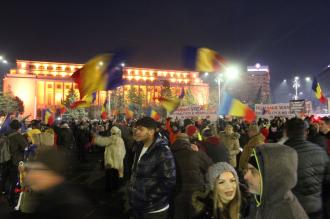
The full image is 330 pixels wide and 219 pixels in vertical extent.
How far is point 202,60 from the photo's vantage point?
432 inches

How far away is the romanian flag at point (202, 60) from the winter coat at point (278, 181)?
8.67 m

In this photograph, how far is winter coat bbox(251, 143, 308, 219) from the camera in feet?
7.26

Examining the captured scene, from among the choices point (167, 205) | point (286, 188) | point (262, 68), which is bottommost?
point (167, 205)

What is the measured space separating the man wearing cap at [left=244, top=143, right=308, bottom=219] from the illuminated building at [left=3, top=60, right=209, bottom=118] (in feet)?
248

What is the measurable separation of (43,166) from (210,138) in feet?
14.1

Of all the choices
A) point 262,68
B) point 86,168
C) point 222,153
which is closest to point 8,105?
point 86,168

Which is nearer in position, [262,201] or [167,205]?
[262,201]

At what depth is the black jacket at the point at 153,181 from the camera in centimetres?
422

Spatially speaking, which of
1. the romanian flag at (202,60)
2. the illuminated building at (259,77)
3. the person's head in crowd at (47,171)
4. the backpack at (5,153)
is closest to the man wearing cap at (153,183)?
the person's head in crowd at (47,171)

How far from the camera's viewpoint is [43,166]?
A: 293 cm

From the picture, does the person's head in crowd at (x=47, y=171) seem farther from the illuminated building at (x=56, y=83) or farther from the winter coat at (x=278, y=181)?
the illuminated building at (x=56, y=83)

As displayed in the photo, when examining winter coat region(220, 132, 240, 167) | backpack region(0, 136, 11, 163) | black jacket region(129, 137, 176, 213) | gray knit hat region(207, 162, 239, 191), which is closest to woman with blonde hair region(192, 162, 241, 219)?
gray knit hat region(207, 162, 239, 191)

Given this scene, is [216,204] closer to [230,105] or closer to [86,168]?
[230,105]

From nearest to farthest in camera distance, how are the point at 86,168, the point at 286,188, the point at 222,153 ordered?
the point at 286,188, the point at 222,153, the point at 86,168
